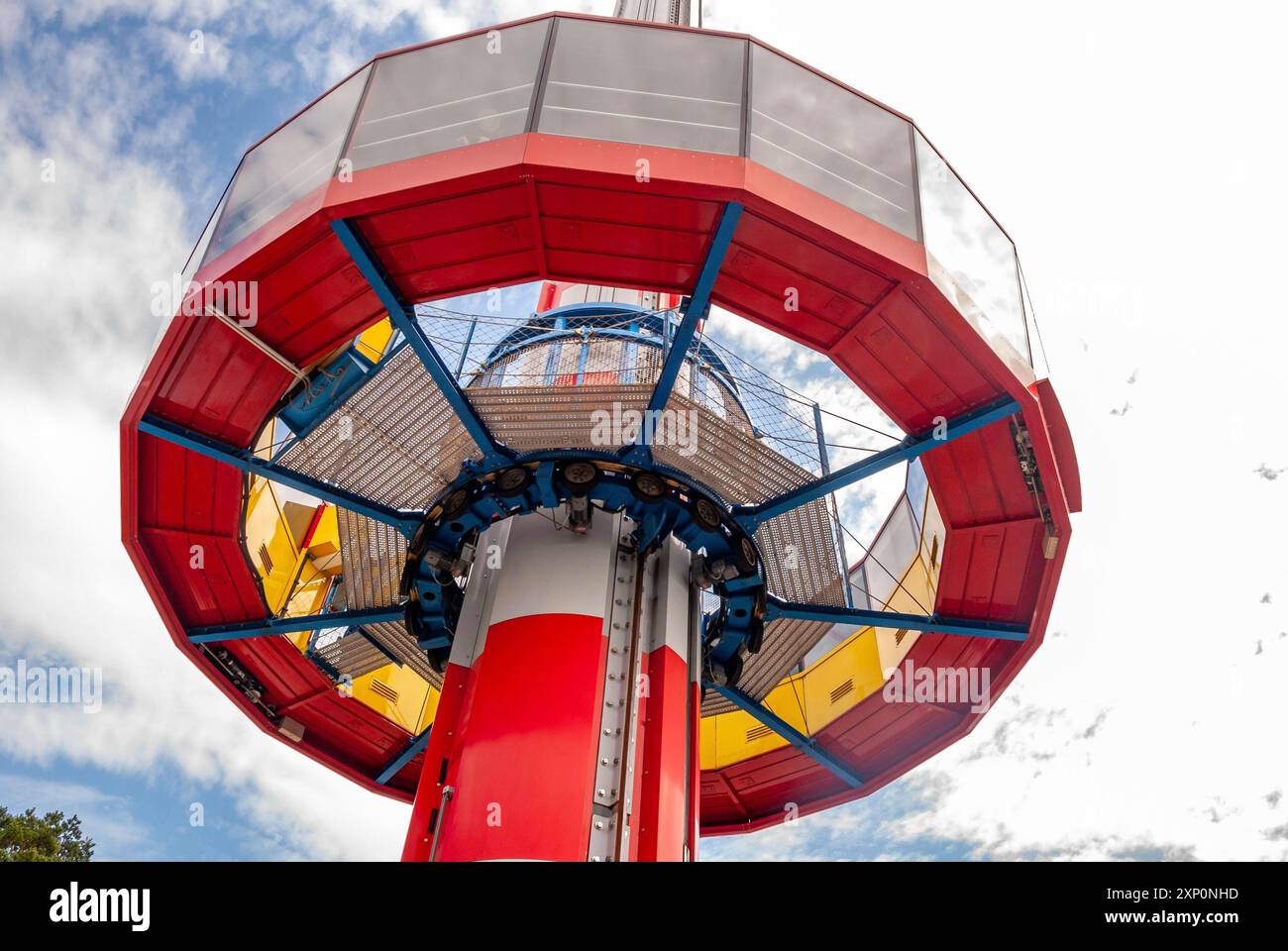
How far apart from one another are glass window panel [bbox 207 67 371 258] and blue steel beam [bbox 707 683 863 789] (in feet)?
34.4

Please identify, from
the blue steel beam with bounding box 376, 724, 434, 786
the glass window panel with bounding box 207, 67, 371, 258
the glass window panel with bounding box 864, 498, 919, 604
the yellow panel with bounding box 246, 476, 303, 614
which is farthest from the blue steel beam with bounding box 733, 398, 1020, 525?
the blue steel beam with bounding box 376, 724, 434, 786

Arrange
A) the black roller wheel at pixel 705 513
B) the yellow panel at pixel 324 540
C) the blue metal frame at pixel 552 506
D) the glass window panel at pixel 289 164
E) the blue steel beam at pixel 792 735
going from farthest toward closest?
the yellow panel at pixel 324 540 < the blue steel beam at pixel 792 735 < the black roller wheel at pixel 705 513 < the blue metal frame at pixel 552 506 < the glass window panel at pixel 289 164

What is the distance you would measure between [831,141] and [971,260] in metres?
2.31

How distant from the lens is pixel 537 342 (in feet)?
49.6

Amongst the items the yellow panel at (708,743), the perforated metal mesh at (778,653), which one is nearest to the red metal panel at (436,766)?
the perforated metal mesh at (778,653)

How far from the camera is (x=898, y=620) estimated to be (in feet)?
49.3

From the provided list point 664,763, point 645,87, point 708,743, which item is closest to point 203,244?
point 645,87

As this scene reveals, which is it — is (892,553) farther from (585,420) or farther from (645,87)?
(645,87)

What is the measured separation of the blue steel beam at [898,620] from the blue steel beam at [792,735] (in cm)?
250

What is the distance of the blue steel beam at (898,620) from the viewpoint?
48.1ft

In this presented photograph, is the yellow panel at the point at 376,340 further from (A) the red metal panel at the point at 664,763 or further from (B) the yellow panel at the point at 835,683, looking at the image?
(B) the yellow panel at the point at 835,683

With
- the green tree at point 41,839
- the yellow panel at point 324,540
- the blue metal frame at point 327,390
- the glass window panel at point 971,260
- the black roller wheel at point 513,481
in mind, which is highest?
the glass window panel at point 971,260

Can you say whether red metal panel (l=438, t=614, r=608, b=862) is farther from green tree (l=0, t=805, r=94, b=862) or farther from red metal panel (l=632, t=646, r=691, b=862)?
green tree (l=0, t=805, r=94, b=862)

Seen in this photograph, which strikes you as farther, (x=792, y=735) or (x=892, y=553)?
(x=892, y=553)
